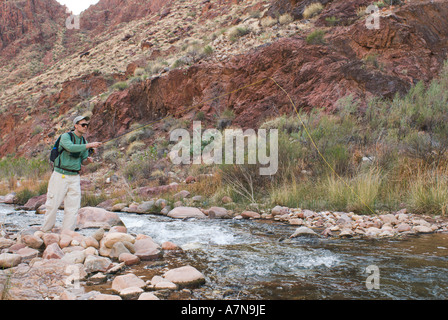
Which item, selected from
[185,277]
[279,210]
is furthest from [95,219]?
[185,277]

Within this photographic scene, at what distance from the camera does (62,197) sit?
5.06 metres

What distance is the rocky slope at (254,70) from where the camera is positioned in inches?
451

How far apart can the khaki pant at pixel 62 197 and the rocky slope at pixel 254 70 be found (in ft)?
16.5

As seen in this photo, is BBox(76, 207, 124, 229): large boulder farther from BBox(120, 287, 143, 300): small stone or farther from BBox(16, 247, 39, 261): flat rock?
BBox(120, 287, 143, 300): small stone

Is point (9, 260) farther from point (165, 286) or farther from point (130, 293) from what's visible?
point (165, 286)

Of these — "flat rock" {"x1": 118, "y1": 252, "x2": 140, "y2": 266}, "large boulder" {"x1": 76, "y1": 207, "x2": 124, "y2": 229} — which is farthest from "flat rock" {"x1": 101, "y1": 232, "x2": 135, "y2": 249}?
"large boulder" {"x1": 76, "y1": 207, "x2": 124, "y2": 229}

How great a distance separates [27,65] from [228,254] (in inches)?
1809

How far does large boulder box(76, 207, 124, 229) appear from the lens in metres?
5.96

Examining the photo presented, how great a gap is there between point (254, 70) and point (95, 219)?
9844 millimetres

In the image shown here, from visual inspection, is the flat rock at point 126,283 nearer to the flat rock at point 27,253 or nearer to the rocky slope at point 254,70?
the flat rock at point 27,253

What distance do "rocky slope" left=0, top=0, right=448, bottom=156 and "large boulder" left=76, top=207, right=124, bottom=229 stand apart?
4300 mm

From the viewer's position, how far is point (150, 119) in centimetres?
1697

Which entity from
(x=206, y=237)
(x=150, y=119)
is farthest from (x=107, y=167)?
(x=206, y=237)

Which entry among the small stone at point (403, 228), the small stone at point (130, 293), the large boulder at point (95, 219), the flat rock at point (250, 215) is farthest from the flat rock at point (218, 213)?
the small stone at point (130, 293)
